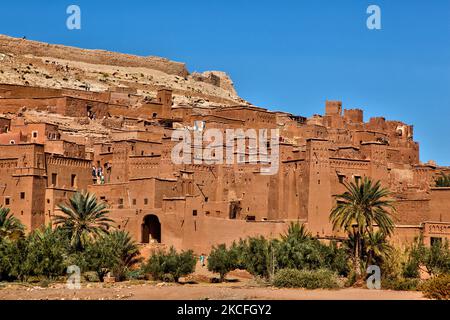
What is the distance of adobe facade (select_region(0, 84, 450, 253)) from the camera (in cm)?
5316

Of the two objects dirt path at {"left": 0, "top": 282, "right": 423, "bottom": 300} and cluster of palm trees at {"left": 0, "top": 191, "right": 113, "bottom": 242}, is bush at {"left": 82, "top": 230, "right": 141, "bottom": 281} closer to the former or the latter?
cluster of palm trees at {"left": 0, "top": 191, "right": 113, "bottom": 242}

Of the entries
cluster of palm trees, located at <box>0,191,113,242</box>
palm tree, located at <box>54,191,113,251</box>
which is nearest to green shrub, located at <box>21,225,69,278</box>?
palm tree, located at <box>54,191,113,251</box>

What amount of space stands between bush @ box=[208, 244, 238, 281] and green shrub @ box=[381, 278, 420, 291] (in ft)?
30.7

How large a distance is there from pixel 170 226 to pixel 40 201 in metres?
7.07

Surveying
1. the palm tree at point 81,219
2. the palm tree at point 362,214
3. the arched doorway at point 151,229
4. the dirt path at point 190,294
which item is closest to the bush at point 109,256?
the palm tree at point 81,219

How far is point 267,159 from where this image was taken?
2302 inches

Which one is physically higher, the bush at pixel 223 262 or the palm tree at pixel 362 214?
the palm tree at pixel 362 214

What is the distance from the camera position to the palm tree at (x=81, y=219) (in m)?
49.4

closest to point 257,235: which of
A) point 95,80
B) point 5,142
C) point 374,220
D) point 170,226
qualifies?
point 170,226

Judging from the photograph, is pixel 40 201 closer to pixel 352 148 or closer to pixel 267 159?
pixel 267 159

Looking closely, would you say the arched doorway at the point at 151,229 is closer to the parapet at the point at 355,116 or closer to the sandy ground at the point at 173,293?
the sandy ground at the point at 173,293

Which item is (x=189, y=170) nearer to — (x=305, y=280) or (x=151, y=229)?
(x=151, y=229)

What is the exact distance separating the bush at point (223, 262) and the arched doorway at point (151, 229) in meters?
6.58

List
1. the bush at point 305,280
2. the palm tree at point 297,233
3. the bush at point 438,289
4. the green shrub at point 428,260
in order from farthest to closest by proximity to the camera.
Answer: the palm tree at point 297,233
the green shrub at point 428,260
the bush at point 305,280
the bush at point 438,289
